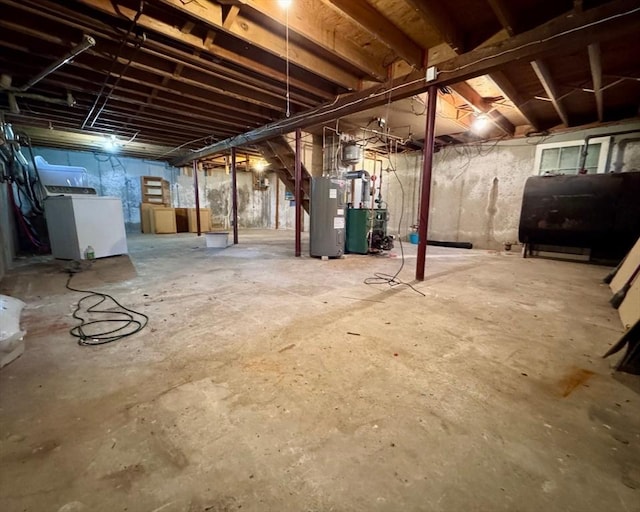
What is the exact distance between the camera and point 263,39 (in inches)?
115

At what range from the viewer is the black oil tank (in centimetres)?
421

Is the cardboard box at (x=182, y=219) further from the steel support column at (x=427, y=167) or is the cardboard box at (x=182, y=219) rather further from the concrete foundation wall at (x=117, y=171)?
the steel support column at (x=427, y=167)

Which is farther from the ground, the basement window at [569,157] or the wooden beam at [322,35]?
the wooden beam at [322,35]

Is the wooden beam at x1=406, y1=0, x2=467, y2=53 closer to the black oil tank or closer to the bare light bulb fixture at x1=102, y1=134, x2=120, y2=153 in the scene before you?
the black oil tank

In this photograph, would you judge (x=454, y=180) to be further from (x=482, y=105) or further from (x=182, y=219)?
(x=182, y=219)

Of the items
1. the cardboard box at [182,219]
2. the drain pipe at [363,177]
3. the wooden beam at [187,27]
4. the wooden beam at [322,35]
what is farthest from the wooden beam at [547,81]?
the cardboard box at [182,219]

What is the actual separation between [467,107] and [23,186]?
313 inches

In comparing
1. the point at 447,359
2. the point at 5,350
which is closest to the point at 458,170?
the point at 447,359

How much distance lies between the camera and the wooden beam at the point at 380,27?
237 cm

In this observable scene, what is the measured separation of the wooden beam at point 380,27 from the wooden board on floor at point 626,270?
3.08m

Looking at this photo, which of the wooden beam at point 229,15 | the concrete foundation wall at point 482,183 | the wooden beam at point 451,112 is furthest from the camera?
the concrete foundation wall at point 482,183

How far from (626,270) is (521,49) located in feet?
8.49

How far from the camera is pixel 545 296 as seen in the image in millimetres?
2838

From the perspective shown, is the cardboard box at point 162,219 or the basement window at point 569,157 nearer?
the basement window at point 569,157
